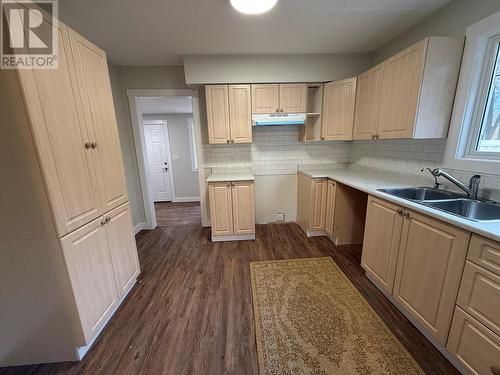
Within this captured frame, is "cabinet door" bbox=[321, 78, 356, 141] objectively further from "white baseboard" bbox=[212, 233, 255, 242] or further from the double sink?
"white baseboard" bbox=[212, 233, 255, 242]

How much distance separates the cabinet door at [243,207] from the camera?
2.80 meters

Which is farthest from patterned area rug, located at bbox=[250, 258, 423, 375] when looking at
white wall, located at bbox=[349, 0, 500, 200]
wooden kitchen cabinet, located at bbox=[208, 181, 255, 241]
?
white wall, located at bbox=[349, 0, 500, 200]

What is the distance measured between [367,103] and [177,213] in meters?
3.95

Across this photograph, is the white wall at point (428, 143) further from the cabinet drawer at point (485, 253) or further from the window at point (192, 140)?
the window at point (192, 140)

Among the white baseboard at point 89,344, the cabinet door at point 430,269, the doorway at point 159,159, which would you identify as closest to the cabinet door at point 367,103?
the cabinet door at point 430,269

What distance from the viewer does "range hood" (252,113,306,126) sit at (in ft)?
9.06

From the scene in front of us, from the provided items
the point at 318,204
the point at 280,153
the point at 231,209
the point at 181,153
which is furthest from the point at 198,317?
the point at 181,153

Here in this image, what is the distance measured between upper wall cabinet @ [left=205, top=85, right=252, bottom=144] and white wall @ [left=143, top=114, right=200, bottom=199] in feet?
8.42

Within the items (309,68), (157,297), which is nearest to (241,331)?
(157,297)

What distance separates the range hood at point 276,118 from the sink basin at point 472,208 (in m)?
1.81

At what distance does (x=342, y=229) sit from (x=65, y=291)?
9.33 feet

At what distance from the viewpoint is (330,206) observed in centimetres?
277

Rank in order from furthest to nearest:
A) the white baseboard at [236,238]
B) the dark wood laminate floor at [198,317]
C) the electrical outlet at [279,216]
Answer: the electrical outlet at [279,216] < the white baseboard at [236,238] < the dark wood laminate floor at [198,317]

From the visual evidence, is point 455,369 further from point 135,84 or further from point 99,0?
point 135,84
